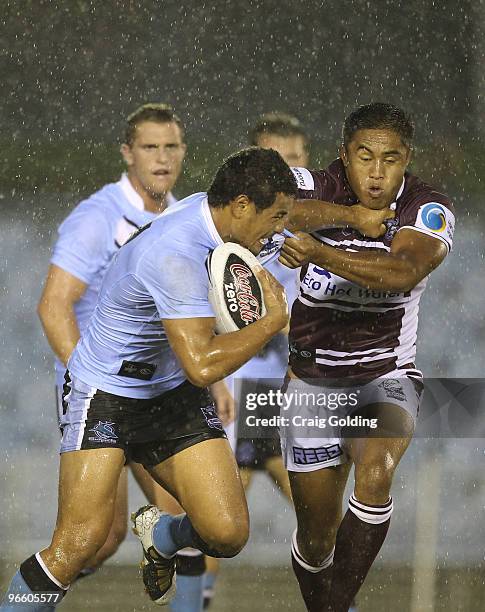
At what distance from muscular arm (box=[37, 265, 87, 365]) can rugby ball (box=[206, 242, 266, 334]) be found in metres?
0.96

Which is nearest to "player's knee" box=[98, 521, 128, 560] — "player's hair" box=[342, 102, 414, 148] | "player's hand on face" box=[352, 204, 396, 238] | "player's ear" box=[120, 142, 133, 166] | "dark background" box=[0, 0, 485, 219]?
"player's ear" box=[120, 142, 133, 166]

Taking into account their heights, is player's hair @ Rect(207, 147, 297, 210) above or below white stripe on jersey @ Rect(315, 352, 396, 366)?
above

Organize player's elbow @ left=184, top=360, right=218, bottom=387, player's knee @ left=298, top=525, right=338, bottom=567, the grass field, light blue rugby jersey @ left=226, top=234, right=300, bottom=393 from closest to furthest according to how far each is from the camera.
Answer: player's elbow @ left=184, top=360, right=218, bottom=387 < player's knee @ left=298, top=525, right=338, bottom=567 < light blue rugby jersey @ left=226, top=234, right=300, bottom=393 < the grass field

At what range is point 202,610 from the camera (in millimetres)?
3691

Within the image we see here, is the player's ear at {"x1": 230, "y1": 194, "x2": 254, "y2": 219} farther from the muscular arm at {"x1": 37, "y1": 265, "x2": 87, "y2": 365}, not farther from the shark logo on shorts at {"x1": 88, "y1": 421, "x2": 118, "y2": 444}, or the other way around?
the muscular arm at {"x1": 37, "y1": 265, "x2": 87, "y2": 365}

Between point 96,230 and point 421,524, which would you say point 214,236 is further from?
point 421,524

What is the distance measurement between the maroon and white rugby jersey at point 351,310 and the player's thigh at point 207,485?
44cm

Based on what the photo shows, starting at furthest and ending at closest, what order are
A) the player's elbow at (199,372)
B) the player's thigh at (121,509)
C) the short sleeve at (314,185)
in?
the player's thigh at (121,509)
the short sleeve at (314,185)
the player's elbow at (199,372)

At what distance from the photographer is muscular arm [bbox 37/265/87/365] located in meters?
3.53

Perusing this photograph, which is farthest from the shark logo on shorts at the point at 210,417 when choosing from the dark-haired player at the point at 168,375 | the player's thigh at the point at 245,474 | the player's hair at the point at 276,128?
the player's hair at the point at 276,128

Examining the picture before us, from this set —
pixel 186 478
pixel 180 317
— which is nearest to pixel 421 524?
pixel 186 478

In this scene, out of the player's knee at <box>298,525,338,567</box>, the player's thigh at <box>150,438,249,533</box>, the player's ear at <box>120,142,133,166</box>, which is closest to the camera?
the player's thigh at <box>150,438,249,533</box>

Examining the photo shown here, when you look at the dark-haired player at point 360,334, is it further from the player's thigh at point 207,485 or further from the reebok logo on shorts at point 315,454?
the player's thigh at point 207,485

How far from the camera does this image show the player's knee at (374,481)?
2.80m
